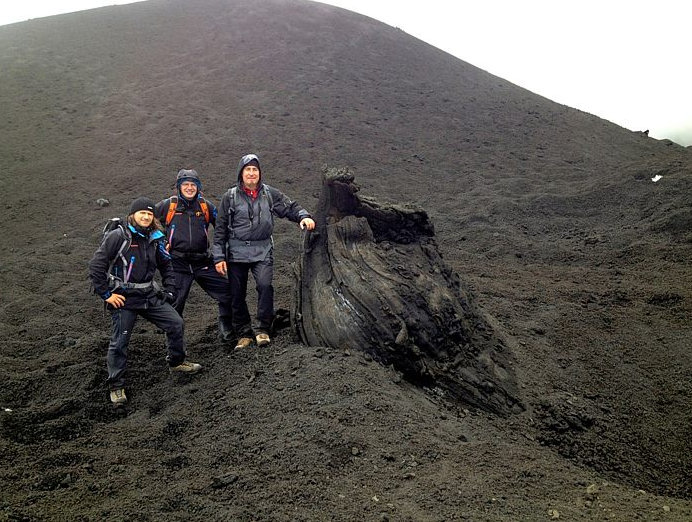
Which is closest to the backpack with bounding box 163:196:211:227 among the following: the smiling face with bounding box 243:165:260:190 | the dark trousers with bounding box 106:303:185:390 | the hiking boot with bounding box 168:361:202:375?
the smiling face with bounding box 243:165:260:190

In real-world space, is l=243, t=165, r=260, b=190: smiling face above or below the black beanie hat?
above

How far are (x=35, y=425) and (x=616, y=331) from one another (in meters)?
6.06

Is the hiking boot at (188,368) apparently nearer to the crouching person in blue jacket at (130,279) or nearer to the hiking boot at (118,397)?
the crouching person in blue jacket at (130,279)

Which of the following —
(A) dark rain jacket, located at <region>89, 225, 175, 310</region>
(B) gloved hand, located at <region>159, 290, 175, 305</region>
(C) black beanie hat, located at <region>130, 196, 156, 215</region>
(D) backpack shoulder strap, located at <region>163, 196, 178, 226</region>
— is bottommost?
(B) gloved hand, located at <region>159, 290, 175, 305</region>

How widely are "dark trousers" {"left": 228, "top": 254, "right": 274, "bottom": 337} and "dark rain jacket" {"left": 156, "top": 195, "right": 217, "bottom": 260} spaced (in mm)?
437

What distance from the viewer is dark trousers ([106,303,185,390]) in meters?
4.77

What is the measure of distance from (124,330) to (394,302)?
8.51 ft

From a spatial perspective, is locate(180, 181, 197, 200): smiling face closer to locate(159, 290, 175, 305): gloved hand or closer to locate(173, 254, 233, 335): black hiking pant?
locate(173, 254, 233, 335): black hiking pant

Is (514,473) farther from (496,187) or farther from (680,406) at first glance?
(496,187)

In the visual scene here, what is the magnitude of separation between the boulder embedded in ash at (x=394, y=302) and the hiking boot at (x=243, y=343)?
0.69 m

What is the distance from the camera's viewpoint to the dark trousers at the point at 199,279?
548 cm

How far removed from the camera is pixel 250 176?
5176 mm

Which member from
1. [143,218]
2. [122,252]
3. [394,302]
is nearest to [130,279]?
[122,252]

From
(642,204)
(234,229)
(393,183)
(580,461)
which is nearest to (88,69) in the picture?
(393,183)
